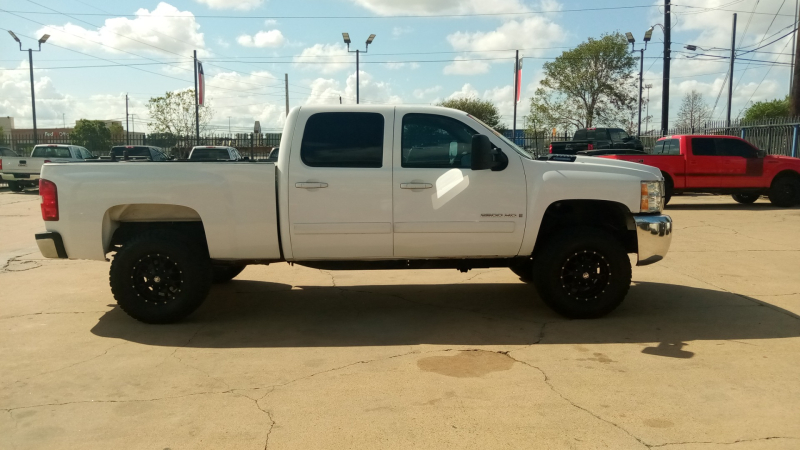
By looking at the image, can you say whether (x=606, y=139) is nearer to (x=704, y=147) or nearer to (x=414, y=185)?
(x=704, y=147)

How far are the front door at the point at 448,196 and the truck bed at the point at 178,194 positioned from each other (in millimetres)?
1187

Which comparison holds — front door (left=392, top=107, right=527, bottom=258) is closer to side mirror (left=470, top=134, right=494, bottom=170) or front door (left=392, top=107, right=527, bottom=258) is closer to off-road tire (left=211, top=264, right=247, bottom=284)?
side mirror (left=470, top=134, right=494, bottom=170)

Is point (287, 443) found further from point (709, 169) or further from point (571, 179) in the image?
point (709, 169)

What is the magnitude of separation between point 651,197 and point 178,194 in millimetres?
4340

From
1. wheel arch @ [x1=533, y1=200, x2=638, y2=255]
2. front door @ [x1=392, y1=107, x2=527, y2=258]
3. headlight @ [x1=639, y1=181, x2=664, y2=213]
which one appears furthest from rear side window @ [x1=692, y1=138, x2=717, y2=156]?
front door @ [x1=392, y1=107, x2=527, y2=258]

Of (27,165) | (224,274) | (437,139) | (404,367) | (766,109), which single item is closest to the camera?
(404,367)

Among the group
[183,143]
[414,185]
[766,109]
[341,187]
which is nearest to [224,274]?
[341,187]

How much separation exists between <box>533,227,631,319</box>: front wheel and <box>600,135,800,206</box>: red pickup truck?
36.6 ft

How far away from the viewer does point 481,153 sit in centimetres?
586

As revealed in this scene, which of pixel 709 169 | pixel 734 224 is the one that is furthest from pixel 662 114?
pixel 734 224

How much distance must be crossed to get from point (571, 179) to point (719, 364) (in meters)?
2.01

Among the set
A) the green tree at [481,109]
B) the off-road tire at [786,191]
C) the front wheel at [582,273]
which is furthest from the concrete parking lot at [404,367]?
the green tree at [481,109]

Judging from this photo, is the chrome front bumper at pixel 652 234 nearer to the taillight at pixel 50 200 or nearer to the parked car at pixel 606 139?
the taillight at pixel 50 200

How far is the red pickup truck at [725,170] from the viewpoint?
643 inches
